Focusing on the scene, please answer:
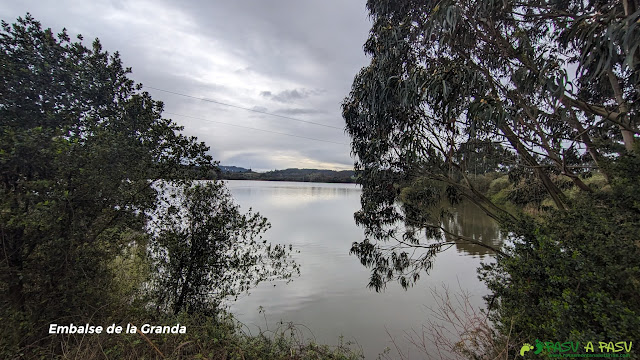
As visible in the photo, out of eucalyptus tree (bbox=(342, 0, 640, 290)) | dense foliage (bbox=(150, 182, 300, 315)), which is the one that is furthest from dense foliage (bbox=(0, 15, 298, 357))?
eucalyptus tree (bbox=(342, 0, 640, 290))

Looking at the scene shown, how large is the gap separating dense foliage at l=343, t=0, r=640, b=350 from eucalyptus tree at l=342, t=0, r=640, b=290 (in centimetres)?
2

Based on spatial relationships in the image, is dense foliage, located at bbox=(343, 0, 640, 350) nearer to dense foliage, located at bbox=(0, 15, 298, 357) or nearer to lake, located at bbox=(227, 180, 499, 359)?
lake, located at bbox=(227, 180, 499, 359)

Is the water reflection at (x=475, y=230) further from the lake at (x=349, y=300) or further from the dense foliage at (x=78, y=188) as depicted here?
the dense foliage at (x=78, y=188)

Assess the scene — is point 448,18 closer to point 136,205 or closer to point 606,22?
point 606,22

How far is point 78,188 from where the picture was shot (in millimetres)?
2316

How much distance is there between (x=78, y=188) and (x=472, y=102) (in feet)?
12.8

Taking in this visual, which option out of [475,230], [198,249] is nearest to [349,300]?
[198,249]

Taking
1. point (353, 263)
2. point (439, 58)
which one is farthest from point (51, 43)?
point (353, 263)

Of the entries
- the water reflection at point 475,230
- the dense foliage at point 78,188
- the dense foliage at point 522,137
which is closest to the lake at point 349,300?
the water reflection at point 475,230

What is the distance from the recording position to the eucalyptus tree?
2814mm

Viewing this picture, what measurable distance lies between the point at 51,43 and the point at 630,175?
5818 millimetres

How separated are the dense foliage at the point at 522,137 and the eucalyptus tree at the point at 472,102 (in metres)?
0.02

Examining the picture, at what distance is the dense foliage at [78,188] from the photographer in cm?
215

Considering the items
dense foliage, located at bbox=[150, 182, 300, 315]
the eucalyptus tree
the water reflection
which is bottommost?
the water reflection
